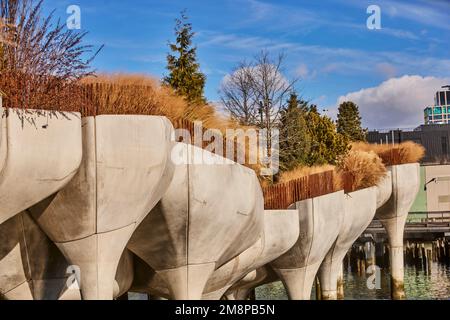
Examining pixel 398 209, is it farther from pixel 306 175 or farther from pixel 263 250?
pixel 263 250

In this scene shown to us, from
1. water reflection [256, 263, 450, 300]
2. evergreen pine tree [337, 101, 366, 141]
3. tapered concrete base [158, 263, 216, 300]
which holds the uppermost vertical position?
evergreen pine tree [337, 101, 366, 141]

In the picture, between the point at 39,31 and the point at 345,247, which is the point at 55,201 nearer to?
the point at 39,31

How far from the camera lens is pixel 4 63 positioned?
12.0 meters

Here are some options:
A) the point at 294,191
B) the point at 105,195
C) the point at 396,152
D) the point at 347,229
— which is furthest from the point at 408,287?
the point at 105,195

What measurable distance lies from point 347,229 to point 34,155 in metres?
18.6

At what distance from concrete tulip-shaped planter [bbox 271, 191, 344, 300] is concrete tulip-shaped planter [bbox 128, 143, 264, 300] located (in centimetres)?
525

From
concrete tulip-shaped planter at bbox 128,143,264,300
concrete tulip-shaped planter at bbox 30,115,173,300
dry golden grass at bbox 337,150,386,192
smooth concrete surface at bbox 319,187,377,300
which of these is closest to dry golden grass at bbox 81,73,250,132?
concrete tulip-shaped planter at bbox 30,115,173,300

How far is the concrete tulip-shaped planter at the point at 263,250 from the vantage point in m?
20.6

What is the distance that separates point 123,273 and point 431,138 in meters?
62.2

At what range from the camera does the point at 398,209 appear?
36344 mm

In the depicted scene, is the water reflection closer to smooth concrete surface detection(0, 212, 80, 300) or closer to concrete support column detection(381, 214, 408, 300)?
concrete support column detection(381, 214, 408, 300)

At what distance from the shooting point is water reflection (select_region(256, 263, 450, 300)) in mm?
43781

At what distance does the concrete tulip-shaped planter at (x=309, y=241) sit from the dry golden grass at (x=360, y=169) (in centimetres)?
329

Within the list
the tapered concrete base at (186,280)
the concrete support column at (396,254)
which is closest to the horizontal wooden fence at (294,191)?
the tapered concrete base at (186,280)
